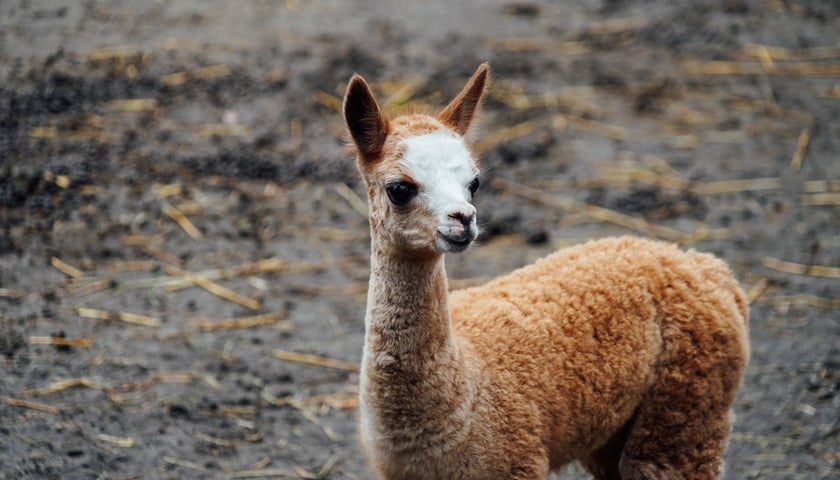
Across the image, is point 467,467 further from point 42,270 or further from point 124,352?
point 42,270

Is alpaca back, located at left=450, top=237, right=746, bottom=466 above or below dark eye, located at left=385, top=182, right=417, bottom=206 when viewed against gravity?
below

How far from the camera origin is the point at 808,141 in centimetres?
788

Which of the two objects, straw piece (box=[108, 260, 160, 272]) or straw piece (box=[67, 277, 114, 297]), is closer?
straw piece (box=[67, 277, 114, 297])

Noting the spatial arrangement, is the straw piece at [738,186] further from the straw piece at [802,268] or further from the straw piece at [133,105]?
the straw piece at [133,105]

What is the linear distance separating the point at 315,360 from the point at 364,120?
7.81 feet

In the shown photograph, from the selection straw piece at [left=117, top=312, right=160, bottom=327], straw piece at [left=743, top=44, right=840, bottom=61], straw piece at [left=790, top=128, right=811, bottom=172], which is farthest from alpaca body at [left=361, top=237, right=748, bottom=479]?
straw piece at [left=743, top=44, right=840, bottom=61]

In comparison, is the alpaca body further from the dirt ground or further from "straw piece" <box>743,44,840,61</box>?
"straw piece" <box>743,44,840,61</box>

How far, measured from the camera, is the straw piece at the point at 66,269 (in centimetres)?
590

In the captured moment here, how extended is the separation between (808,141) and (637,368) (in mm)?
4867

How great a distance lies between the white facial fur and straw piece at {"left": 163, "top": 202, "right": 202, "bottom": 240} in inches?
133

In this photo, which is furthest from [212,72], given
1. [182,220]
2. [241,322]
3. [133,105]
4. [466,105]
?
[466,105]

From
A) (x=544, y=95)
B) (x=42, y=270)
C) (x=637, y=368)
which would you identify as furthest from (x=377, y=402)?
(x=544, y=95)

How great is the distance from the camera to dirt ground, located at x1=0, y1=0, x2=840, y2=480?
5020mm

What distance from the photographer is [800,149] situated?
25.5ft
